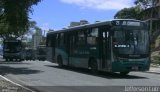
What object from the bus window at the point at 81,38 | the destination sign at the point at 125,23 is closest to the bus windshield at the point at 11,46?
the bus window at the point at 81,38

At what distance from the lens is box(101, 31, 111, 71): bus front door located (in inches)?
1067

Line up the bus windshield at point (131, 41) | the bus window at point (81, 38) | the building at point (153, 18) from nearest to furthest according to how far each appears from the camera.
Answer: the bus windshield at point (131, 41) < the bus window at point (81, 38) < the building at point (153, 18)

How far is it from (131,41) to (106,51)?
159cm

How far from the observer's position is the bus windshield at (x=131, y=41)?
87.8 ft

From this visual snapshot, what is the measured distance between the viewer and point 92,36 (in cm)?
2989

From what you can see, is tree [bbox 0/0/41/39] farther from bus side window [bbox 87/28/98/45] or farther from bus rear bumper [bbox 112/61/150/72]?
bus rear bumper [bbox 112/61/150/72]

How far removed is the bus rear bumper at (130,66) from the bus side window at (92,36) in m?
3.00

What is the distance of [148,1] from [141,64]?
46896mm

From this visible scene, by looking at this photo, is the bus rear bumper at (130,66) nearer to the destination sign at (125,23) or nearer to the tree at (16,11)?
the destination sign at (125,23)

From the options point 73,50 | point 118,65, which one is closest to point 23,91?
point 118,65

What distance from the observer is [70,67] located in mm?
38438

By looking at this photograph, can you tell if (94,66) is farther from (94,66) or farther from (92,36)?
(92,36)

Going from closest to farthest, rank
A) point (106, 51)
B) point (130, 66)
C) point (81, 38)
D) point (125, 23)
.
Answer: point (130, 66) < point (125, 23) < point (106, 51) < point (81, 38)

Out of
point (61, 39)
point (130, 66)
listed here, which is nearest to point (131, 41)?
point (130, 66)
